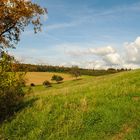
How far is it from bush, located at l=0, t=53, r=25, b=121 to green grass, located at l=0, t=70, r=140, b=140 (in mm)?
1232

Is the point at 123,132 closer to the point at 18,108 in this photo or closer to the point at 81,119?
the point at 81,119

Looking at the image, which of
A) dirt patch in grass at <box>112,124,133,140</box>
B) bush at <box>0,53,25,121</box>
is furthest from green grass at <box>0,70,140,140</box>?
bush at <box>0,53,25,121</box>

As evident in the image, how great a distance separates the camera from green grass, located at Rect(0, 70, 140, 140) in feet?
58.2

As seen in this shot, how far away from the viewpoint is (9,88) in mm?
23109

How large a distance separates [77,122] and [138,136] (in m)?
3.94

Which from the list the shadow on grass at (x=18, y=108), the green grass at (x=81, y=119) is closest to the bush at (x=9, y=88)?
the shadow on grass at (x=18, y=108)

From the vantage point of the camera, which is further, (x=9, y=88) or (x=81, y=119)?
(x=9, y=88)

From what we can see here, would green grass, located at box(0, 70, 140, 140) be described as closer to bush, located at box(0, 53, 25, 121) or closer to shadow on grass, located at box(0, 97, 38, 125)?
shadow on grass, located at box(0, 97, 38, 125)

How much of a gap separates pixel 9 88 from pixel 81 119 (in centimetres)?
652

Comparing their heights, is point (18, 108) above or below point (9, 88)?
below

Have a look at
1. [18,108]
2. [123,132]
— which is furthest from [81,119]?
[18,108]

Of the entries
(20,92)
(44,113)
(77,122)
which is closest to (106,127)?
(77,122)

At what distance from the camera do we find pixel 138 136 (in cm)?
1630

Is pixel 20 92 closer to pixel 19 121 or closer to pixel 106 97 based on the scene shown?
pixel 19 121
